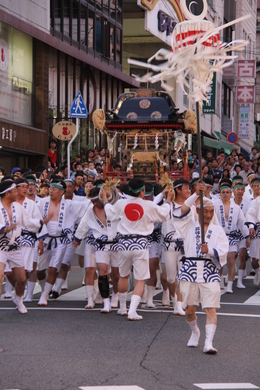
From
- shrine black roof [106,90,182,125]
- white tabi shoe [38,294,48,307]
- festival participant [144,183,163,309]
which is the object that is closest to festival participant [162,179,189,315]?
festival participant [144,183,163,309]

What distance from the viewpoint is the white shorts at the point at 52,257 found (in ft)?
40.9

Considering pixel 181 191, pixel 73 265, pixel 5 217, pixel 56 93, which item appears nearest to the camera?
pixel 5 217

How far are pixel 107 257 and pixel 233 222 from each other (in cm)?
315

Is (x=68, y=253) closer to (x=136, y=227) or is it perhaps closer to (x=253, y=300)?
(x=136, y=227)

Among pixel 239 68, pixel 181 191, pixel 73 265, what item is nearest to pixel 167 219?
pixel 181 191

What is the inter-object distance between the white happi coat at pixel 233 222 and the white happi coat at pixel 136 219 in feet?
11.0

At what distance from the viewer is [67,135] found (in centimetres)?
2075

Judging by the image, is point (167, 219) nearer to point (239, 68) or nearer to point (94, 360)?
point (94, 360)

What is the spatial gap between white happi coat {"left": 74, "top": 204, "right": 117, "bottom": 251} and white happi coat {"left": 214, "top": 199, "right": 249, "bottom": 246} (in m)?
2.89

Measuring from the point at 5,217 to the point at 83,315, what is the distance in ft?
5.70

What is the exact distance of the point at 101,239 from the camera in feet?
38.6

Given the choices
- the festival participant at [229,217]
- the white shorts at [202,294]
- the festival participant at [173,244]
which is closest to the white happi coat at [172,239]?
the festival participant at [173,244]

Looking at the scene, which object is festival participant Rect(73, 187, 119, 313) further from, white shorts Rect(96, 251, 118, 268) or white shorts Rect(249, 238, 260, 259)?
white shorts Rect(249, 238, 260, 259)

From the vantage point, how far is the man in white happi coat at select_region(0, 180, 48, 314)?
34.1 feet
